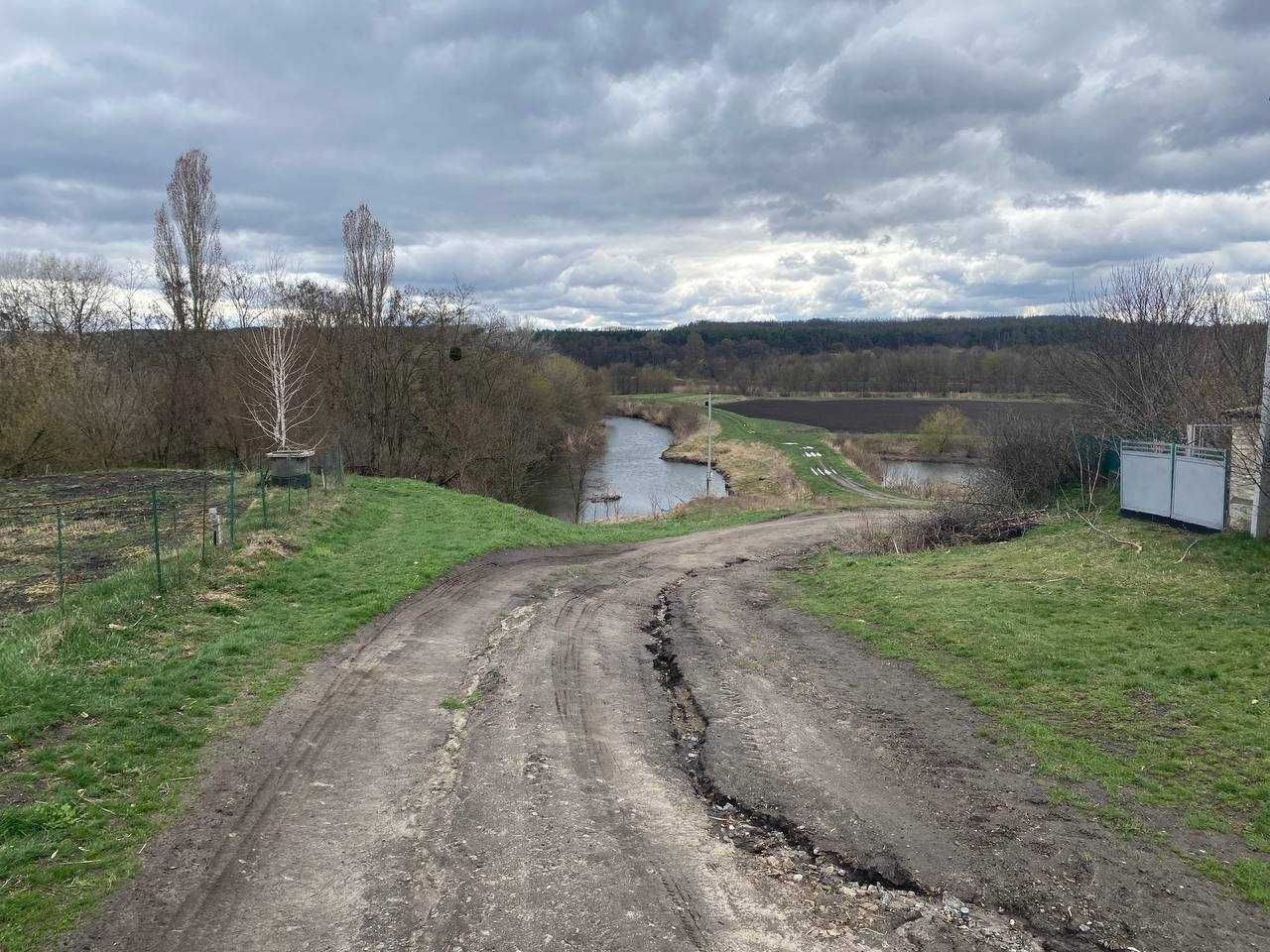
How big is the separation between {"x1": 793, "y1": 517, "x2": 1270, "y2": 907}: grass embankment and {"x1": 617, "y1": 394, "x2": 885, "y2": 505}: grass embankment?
17974 mm

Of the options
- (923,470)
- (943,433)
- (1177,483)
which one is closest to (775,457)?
(923,470)

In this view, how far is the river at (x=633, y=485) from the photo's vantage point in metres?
43.6

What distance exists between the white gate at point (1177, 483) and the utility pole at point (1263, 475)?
0.97 m

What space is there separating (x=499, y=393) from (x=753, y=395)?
96.8 metres

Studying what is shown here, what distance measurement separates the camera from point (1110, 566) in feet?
44.1

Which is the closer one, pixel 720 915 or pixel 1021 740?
pixel 720 915

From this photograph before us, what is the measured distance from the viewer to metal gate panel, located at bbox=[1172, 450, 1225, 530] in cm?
1429

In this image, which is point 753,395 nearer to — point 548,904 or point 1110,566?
point 1110,566

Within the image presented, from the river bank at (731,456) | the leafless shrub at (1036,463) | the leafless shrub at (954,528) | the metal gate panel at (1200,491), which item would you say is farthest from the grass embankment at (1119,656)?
the river bank at (731,456)

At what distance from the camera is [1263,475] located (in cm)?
1282

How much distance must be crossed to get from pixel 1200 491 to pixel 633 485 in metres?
38.8

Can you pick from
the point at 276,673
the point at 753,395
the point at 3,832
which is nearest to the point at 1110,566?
the point at 276,673

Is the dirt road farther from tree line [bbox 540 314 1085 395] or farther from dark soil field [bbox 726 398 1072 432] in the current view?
tree line [bbox 540 314 1085 395]

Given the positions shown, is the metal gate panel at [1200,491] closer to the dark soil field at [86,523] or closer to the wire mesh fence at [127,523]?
the wire mesh fence at [127,523]
